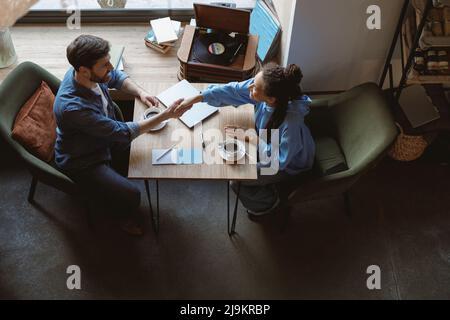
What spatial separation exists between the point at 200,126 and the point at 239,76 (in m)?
0.52

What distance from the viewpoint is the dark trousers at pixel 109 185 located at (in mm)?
2543

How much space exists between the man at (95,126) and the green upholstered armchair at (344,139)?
0.80 meters

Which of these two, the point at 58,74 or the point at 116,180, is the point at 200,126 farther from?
the point at 58,74

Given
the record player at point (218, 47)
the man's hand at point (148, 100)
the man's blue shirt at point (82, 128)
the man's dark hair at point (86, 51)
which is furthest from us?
the record player at point (218, 47)

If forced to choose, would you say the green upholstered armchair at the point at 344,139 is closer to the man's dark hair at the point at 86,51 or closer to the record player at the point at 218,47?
the record player at the point at 218,47

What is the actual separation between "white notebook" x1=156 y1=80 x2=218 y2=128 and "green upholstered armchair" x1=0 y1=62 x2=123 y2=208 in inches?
26.6

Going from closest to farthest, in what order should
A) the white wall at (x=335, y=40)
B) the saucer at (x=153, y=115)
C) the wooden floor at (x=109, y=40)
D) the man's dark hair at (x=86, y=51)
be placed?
the man's dark hair at (x=86, y=51)
the saucer at (x=153, y=115)
the white wall at (x=335, y=40)
the wooden floor at (x=109, y=40)

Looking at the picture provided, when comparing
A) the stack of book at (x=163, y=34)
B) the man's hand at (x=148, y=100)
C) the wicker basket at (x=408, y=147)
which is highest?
the stack of book at (x=163, y=34)

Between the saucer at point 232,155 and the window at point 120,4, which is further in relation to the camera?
the window at point 120,4

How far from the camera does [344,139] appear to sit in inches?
107

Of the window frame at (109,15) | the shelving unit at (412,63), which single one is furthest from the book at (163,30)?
the shelving unit at (412,63)

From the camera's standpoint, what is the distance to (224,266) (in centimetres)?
293

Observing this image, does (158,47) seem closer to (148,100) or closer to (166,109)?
(148,100)
